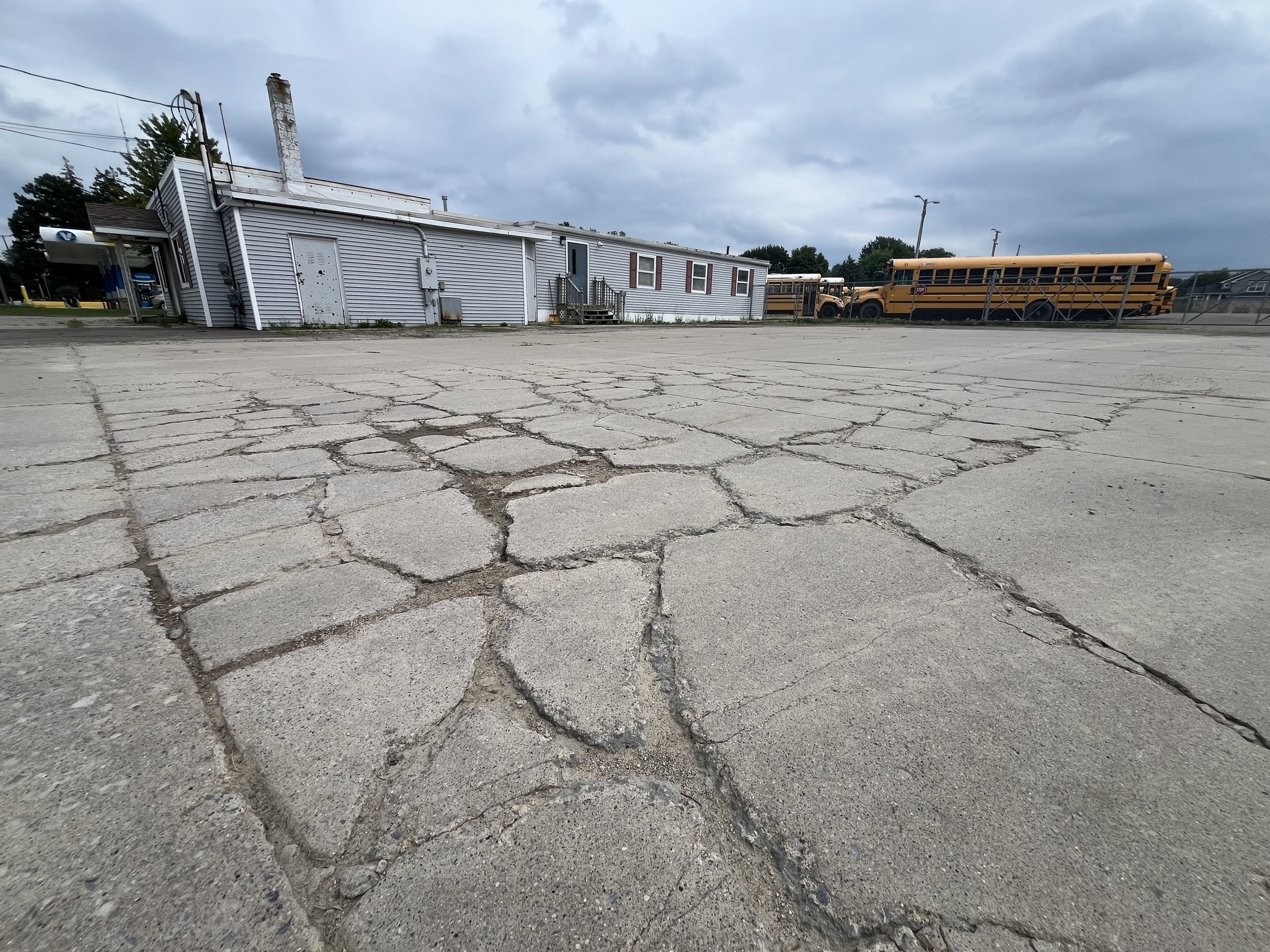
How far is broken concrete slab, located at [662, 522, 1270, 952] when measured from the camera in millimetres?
725

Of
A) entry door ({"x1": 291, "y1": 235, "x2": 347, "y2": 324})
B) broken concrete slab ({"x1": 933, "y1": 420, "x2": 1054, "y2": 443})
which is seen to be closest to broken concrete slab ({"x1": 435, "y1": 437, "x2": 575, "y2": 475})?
broken concrete slab ({"x1": 933, "y1": 420, "x2": 1054, "y2": 443})

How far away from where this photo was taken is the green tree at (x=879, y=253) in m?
60.8

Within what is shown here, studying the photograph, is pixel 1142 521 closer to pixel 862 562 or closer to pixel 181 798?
pixel 862 562

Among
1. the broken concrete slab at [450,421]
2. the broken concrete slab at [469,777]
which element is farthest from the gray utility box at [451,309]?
the broken concrete slab at [469,777]

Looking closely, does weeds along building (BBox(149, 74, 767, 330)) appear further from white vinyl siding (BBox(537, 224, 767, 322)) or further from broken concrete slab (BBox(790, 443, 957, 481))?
broken concrete slab (BBox(790, 443, 957, 481))

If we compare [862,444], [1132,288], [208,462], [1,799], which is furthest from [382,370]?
[1132,288]

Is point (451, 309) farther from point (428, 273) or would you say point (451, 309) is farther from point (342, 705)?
point (342, 705)

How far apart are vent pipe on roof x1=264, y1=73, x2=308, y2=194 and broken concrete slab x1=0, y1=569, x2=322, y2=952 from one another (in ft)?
48.3

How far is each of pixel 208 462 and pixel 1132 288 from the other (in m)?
23.9

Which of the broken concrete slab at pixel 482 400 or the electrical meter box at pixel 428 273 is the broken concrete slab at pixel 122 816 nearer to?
the broken concrete slab at pixel 482 400

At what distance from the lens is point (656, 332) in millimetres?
14820

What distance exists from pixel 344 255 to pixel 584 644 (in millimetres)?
13767

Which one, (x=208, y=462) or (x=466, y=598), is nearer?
(x=466, y=598)

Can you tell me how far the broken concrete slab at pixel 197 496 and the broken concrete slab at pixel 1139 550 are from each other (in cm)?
249
